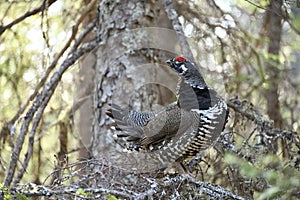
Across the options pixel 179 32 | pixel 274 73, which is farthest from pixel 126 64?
pixel 274 73

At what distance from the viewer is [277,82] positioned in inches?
189

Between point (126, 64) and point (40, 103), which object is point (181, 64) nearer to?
point (126, 64)

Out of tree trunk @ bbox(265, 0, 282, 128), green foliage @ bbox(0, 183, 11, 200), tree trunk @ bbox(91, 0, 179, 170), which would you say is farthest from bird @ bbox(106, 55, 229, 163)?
green foliage @ bbox(0, 183, 11, 200)

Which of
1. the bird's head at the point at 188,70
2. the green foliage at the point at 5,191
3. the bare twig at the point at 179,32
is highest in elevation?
the bare twig at the point at 179,32

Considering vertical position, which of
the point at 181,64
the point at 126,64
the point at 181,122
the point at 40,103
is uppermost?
the point at 126,64

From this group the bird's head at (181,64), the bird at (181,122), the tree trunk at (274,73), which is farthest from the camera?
the tree trunk at (274,73)

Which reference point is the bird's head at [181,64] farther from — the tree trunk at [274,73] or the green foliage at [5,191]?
the green foliage at [5,191]

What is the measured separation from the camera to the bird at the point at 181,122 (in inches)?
135

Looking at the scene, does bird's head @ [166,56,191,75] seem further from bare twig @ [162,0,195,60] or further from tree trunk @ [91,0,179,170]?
tree trunk @ [91,0,179,170]

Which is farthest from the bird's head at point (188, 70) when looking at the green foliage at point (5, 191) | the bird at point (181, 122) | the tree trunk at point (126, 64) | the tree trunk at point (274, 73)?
the green foliage at point (5, 191)

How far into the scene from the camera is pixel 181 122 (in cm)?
353

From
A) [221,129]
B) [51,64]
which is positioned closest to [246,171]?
A: [221,129]

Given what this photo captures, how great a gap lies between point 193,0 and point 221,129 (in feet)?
6.07

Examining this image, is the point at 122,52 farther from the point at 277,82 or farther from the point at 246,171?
the point at 246,171
